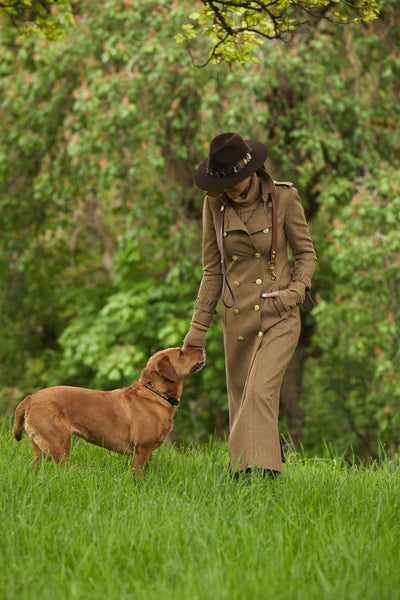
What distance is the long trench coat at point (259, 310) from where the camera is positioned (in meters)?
4.16

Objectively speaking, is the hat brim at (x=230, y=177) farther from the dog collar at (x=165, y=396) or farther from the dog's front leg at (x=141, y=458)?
the dog's front leg at (x=141, y=458)

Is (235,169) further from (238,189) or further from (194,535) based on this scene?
(194,535)

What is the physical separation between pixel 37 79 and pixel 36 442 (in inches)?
293

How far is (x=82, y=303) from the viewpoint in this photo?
12.6 meters

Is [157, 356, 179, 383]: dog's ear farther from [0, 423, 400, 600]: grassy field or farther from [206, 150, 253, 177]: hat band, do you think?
[206, 150, 253, 177]: hat band

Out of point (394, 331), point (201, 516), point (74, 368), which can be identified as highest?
point (201, 516)

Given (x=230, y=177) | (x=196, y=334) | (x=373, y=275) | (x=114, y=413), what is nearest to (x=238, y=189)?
(x=230, y=177)

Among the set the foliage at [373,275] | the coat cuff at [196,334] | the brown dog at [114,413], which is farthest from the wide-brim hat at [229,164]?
the foliage at [373,275]

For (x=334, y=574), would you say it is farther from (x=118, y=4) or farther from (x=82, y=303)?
(x=82, y=303)

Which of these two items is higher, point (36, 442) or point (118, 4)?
point (118, 4)

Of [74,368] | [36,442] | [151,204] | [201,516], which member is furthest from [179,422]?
[201,516]

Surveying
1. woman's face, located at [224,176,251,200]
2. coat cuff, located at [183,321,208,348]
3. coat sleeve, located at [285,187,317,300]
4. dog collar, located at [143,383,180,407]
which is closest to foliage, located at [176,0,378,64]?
woman's face, located at [224,176,251,200]

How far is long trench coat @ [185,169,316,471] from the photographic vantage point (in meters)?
4.16

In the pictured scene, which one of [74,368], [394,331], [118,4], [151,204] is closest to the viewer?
[394,331]
